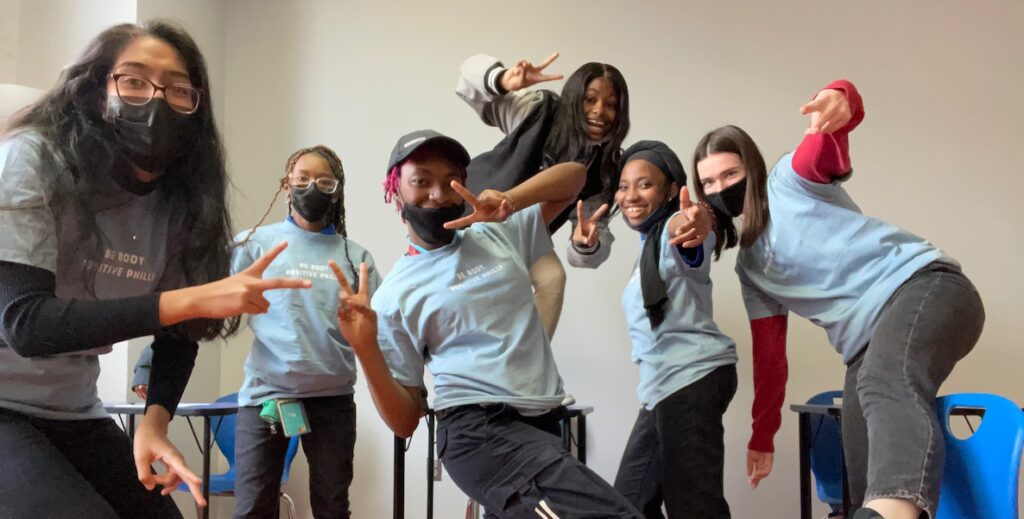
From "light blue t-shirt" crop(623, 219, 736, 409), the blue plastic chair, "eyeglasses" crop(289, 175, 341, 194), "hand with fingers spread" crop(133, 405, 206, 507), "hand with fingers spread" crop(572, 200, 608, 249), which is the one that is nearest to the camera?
"hand with fingers spread" crop(133, 405, 206, 507)

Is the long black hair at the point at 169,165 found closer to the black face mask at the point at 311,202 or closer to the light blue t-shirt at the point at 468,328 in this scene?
the light blue t-shirt at the point at 468,328

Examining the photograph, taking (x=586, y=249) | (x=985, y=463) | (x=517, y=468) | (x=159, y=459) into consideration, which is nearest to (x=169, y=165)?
(x=159, y=459)

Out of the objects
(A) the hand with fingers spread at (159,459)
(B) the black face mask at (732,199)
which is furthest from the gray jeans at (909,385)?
(A) the hand with fingers spread at (159,459)

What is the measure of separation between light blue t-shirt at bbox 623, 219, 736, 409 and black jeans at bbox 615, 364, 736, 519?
0.12 ft

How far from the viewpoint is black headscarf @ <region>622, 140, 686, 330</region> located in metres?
2.24

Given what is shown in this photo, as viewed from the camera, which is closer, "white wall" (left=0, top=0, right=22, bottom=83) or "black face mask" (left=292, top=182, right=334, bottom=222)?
"black face mask" (left=292, top=182, right=334, bottom=222)

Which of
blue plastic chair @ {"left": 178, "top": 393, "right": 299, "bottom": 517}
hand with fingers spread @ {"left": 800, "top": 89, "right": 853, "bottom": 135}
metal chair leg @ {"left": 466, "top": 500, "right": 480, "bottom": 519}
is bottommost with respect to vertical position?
metal chair leg @ {"left": 466, "top": 500, "right": 480, "bottom": 519}

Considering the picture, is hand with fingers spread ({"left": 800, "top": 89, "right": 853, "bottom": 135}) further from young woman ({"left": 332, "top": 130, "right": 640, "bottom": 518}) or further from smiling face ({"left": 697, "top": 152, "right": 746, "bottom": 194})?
young woman ({"left": 332, "top": 130, "right": 640, "bottom": 518})

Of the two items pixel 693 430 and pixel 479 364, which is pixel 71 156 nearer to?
pixel 479 364

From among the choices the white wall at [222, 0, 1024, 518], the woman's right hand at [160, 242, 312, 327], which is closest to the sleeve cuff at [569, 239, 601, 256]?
the white wall at [222, 0, 1024, 518]

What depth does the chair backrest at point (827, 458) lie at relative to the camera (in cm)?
293

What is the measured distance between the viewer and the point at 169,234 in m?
1.65

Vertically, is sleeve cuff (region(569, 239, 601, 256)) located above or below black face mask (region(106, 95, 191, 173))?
below

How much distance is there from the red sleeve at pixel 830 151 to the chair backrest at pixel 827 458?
1376 mm
